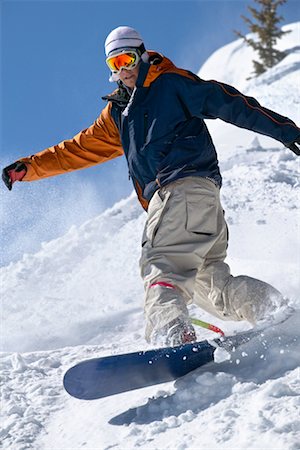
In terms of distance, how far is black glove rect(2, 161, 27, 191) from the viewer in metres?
4.13

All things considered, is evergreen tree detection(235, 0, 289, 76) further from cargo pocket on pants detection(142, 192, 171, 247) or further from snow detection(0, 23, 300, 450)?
cargo pocket on pants detection(142, 192, 171, 247)

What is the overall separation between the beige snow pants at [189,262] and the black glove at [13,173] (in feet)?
3.61

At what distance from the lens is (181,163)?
348cm

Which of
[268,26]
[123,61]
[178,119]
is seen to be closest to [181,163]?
[178,119]

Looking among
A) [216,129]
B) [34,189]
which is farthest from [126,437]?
[216,129]

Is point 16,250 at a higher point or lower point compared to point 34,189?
lower

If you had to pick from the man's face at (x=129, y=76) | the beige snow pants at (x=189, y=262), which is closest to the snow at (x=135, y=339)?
the beige snow pants at (x=189, y=262)

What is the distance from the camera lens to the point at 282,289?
4.75 metres

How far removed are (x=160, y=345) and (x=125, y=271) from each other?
11.5ft

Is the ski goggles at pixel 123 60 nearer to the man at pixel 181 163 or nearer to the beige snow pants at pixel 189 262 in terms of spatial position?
the man at pixel 181 163

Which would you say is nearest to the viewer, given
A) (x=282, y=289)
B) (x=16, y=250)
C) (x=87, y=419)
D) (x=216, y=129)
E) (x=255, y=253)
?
(x=87, y=419)

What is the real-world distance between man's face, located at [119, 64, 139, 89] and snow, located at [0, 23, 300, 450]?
1.59 meters

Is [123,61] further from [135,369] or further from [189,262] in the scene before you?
[135,369]

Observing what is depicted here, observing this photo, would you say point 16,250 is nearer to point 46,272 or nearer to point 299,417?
point 46,272
